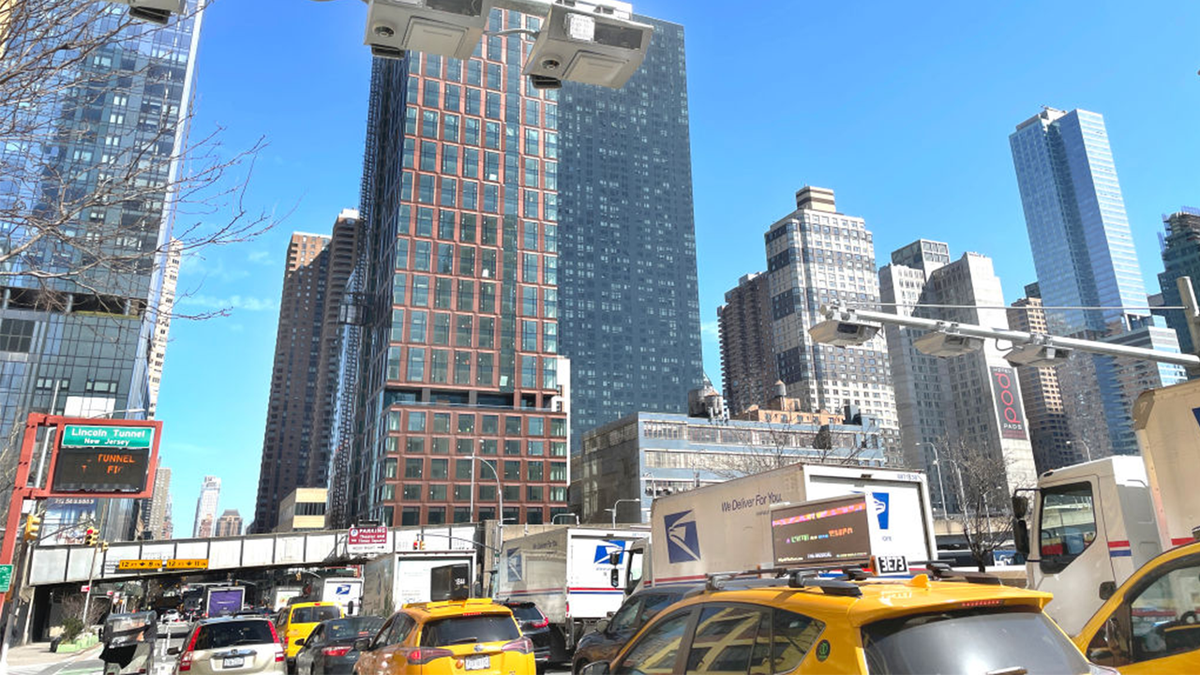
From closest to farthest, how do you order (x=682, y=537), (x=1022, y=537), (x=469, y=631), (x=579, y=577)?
(x=469, y=631)
(x=1022, y=537)
(x=682, y=537)
(x=579, y=577)

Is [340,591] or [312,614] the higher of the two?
[312,614]

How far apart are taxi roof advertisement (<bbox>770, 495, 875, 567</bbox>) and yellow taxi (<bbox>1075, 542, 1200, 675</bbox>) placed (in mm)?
2510

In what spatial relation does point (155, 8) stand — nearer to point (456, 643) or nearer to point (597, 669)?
point (597, 669)

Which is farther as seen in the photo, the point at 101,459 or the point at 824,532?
the point at 101,459

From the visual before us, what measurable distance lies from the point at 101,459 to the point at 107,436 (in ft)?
2.27

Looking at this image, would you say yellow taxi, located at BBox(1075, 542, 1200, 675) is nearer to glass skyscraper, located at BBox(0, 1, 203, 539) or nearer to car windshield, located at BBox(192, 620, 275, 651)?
glass skyscraper, located at BBox(0, 1, 203, 539)

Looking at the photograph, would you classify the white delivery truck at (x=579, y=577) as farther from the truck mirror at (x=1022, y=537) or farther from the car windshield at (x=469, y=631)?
the truck mirror at (x=1022, y=537)

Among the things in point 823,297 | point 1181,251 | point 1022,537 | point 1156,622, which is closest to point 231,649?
point 1022,537

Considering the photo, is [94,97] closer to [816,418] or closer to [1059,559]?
[1059,559]

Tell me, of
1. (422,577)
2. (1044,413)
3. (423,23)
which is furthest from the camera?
(1044,413)

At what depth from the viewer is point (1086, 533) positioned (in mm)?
10938

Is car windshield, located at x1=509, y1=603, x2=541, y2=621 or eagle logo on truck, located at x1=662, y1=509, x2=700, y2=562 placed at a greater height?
eagle logo on truck, located at x1=662, y1=509, x2=700, y2=562

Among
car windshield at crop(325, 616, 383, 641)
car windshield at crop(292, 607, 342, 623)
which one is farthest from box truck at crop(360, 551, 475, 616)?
car windshield at crop(325, 616, 383, 641)

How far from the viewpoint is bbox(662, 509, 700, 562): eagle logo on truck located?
1526 cm
